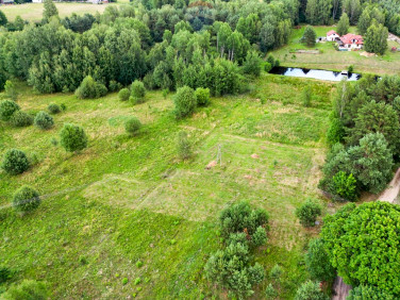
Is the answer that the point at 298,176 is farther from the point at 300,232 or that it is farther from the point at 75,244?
the point at 75,244

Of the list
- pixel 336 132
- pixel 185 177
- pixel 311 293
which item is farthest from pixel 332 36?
pixel 311 293

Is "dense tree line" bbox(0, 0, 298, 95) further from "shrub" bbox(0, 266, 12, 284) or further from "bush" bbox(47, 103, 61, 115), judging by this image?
"shrub" bbox(0, 266, 12, 284)

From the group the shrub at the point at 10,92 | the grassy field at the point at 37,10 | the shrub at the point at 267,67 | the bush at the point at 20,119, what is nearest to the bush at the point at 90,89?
the bush at the point at 20,119

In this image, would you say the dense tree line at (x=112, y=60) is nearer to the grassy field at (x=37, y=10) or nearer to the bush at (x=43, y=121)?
the bush at (x=43, y=121)

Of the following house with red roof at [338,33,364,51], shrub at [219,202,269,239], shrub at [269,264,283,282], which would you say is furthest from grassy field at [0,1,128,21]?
shrub at [269,264,283,282]

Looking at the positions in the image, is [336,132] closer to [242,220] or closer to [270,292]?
[242,220]

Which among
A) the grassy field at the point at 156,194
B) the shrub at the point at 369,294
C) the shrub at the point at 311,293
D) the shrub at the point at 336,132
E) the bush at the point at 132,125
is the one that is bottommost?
the grassy field at the point at 156,194

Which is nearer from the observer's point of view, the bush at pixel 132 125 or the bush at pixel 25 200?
the bush at pixel 25 200
